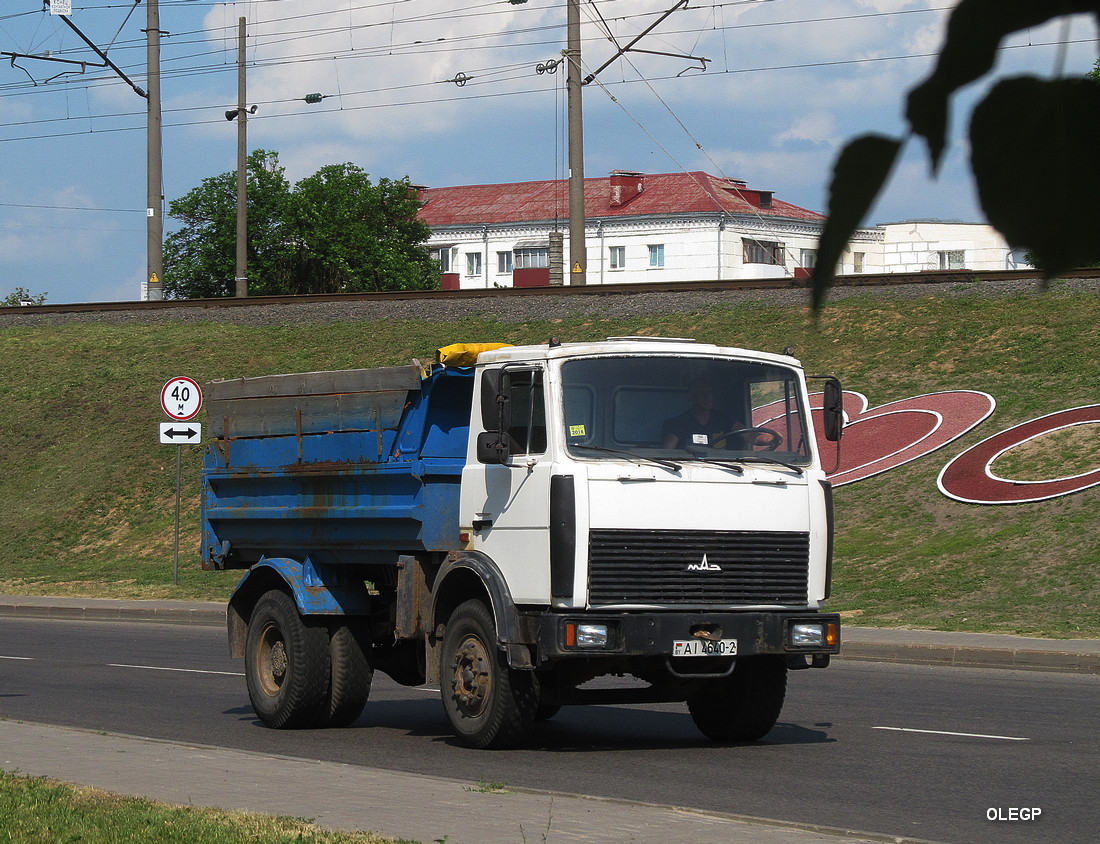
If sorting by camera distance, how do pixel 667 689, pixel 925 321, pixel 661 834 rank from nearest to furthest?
1. pixel 661 834
2. pixel 667 689
3. pixel 925 321

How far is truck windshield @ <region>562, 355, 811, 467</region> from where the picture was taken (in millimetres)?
10242

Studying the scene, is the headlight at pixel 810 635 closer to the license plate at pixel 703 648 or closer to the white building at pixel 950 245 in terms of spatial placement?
the license plate at pixel 703 648

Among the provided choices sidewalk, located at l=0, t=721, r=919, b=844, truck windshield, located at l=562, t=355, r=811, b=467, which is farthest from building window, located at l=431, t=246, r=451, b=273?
sidewalk, located at l=0, t=721, r=919, b=844

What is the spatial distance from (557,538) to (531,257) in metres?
83.1

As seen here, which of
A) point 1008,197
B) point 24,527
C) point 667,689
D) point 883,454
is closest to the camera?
point 1008,197

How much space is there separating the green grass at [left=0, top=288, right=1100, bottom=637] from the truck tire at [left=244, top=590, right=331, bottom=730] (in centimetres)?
422

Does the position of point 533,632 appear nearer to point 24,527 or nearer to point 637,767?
point 637,767

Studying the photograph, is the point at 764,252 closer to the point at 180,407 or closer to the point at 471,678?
the point at 471,678

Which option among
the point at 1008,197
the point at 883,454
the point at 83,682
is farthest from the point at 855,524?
the point at 1008,197

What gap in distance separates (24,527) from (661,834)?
2752 cm

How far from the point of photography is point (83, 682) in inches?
585

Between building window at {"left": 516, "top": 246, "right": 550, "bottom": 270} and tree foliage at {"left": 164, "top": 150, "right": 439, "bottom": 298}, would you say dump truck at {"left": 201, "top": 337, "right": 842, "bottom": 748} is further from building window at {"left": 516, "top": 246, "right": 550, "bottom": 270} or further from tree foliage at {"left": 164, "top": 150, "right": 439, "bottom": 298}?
building window at {"left": 516, "top": 246, "right": 550, "bottom": 270}

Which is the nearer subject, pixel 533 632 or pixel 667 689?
pixel 533 632

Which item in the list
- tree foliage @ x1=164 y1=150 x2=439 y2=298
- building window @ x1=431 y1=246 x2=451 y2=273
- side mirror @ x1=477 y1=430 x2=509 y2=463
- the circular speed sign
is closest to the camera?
side mirror @ x1=477 y1=430 x2=509 y2=463
